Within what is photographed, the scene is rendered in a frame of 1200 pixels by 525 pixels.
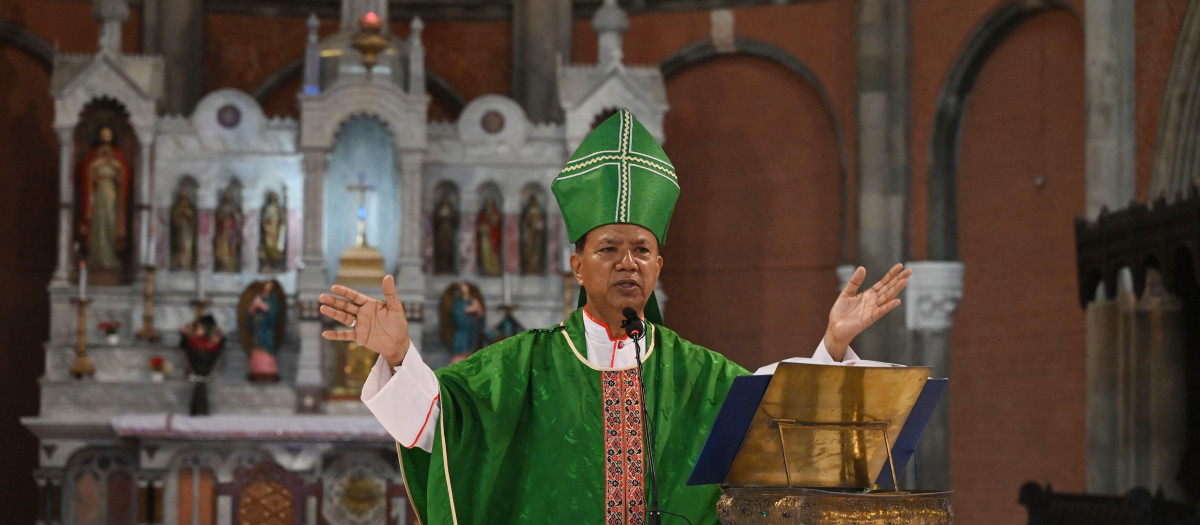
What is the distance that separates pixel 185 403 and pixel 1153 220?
6.31 metres

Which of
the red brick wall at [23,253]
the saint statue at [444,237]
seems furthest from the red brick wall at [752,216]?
the red brick wall at [23,253]

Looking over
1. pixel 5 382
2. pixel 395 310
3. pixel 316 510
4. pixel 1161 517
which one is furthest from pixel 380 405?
pixel 5 382

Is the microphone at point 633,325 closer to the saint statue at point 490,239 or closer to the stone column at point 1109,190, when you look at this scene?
the stone column at point 1109,190

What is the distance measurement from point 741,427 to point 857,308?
0.54 m

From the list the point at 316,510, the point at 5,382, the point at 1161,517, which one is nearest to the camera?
the point at 1161,517

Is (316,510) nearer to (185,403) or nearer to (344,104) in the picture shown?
(185,403)

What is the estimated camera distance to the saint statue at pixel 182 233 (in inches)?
430

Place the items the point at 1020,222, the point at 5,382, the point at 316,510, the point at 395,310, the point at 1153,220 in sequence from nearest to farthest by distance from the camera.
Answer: the point at 395,310 → the point at 1153,220 → the point at 316,510 → the point at 1020,222 → the point at 5,382

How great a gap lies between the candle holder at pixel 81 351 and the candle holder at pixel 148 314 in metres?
0.37

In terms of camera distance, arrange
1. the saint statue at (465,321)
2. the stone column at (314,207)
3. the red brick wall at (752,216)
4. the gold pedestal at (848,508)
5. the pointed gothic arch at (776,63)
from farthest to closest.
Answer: the red brick wall at (752,216)
the pointed gothic arch at (776,63)
the stone column at (314,207)
the saint statue at (465,321)
the gold pedestal at (848,508)

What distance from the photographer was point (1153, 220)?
6.89 metres

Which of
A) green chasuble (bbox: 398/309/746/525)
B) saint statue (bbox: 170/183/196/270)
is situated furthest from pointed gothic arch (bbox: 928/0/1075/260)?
green chasuble (bbox: 398/309/746/525)

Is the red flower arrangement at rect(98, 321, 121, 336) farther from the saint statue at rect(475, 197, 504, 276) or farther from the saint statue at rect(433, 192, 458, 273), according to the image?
the saint statue at rect(475, 197, 504, 276)

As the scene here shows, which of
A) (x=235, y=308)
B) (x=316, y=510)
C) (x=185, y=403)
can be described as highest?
(x=235, y=308)
